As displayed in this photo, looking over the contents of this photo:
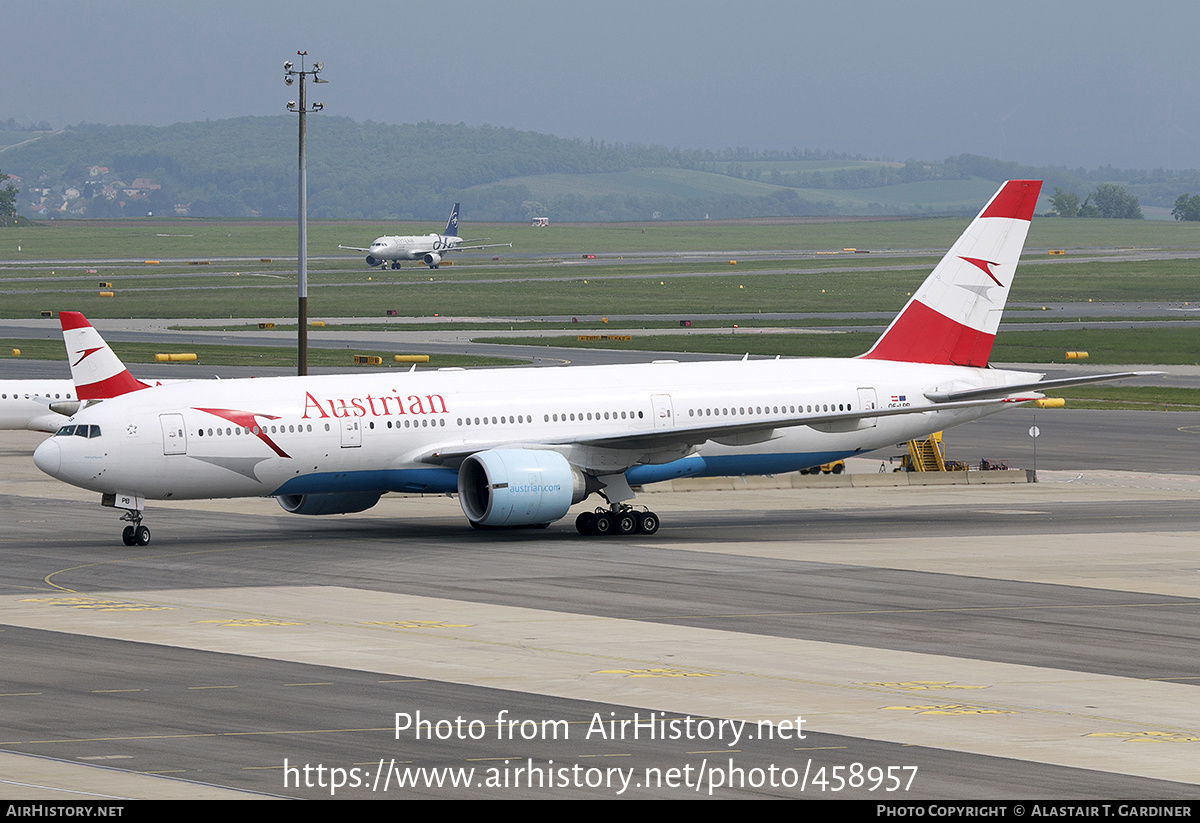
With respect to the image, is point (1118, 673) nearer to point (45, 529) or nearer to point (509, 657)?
point (509, 657)

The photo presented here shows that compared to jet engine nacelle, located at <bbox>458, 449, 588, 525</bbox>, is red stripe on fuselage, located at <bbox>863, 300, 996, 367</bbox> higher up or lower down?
higher up

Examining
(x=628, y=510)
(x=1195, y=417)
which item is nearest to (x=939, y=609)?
(x=628, y=510)

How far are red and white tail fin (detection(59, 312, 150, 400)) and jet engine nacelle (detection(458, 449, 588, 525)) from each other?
15152 millimetres

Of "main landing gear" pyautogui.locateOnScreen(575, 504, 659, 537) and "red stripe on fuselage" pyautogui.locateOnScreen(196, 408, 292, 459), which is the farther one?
"main landing gear" pyautogui.locateOnScreen(575, 504, 659, 537)

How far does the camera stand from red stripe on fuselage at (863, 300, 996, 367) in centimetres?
5075

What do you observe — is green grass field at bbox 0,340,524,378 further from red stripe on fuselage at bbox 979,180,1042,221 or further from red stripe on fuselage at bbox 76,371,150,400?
red stripe on fuselage at bbox 979,180,1042,221

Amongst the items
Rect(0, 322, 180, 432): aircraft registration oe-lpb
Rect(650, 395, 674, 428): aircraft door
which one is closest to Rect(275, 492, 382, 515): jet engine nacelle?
Rect(650, 395, 674, 428): aircraft door

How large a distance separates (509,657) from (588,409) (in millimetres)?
17669

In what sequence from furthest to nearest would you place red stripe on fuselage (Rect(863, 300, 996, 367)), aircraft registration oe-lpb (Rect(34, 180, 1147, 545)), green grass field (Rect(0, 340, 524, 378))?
1. green grass field (Rect(0, 340, 524, 378))
2. red stripe on fuselage (Rect(863, 300, 996, 367))
3. aircraft registration oe-lpb (Rect(34, 180, 1147, 545))

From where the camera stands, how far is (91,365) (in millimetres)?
54375

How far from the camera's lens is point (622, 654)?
95.2 ft

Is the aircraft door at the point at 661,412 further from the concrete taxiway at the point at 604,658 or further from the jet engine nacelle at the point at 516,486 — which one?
the jet engine nacelle at the point at 516,486

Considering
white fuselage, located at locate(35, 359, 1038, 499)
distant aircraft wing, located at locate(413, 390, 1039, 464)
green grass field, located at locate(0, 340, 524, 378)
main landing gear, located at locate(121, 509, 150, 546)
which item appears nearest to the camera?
white fuselage, located at locate(35, 359, 1038, 499)
